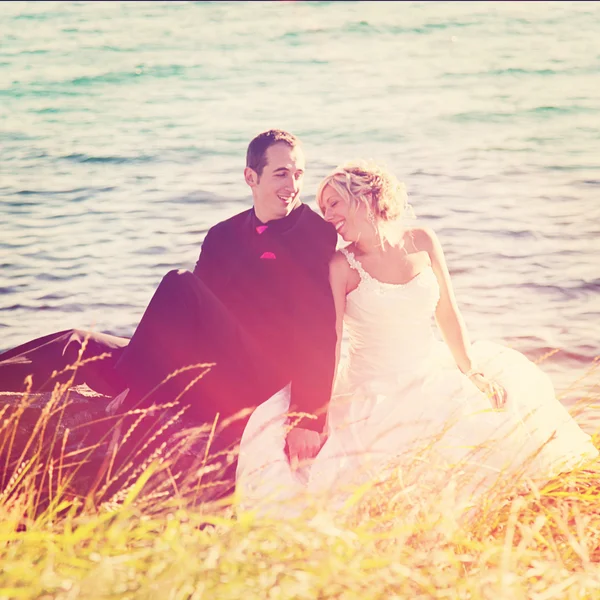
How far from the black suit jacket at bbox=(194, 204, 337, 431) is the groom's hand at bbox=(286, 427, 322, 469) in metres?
0.05

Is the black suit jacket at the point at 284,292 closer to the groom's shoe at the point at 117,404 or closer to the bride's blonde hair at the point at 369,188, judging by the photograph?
the bride's blonde hair at the point at 369,188

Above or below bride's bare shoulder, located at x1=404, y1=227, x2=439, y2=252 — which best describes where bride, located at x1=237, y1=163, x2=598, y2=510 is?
below

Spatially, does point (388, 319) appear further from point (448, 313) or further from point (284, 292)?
point (284, 292)

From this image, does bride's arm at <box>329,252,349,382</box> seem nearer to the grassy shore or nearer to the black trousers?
the black trousers

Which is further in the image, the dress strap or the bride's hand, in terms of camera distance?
the dress strap

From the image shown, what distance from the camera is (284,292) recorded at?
4.50 metres

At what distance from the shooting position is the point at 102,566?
2338mm

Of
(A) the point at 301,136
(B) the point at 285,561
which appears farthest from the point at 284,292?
(A) the point at 301,136

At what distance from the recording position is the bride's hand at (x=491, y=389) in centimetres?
399

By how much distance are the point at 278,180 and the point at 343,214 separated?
54 cm

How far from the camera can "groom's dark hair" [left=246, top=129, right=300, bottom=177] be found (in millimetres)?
4535

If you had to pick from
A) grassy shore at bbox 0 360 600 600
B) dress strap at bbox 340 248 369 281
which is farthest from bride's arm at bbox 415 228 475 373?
grassy shore at bbox 0 360 600 600

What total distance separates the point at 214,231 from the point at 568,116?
45.8 ft

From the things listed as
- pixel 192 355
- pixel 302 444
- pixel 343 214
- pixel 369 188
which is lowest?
pixel 302 444
